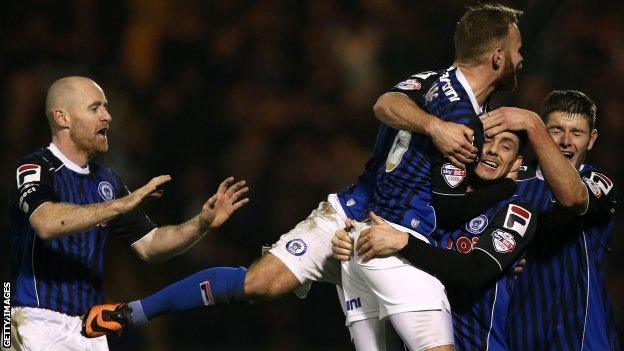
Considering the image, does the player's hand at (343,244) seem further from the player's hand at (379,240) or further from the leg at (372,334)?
Result: the leg at (372,334)

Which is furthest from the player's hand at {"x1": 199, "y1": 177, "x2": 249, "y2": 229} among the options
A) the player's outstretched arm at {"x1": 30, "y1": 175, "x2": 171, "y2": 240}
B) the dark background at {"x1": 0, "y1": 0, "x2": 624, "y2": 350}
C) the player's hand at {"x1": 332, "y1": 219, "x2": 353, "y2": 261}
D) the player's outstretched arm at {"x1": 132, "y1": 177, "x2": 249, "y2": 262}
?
the dark background at {"x1": 0, "y1": 0, "x2": 624, "y2": 350}

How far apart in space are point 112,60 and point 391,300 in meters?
4.27

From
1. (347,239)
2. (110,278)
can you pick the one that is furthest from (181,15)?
(347,239)

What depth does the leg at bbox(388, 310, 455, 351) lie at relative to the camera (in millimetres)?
3822

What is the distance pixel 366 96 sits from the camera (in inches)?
295

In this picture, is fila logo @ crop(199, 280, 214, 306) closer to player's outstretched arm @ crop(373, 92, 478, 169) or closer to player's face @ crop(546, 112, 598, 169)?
player's outstretched arm @ crop(373, 92, 478, 169)

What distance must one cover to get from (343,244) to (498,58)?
980 mm

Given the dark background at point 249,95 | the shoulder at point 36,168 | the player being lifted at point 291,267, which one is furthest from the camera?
the dark background at point 249,95

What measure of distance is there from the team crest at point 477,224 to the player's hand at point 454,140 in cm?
33

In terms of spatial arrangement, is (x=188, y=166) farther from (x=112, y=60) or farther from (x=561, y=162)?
(x=561, y=162)

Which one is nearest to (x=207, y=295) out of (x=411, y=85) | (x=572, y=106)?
(x=411, y=85)

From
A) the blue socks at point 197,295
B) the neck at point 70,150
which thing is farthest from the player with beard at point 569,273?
the neck at point 70,150

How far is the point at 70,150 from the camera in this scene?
460cm

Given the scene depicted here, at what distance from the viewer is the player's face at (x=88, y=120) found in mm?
4590
